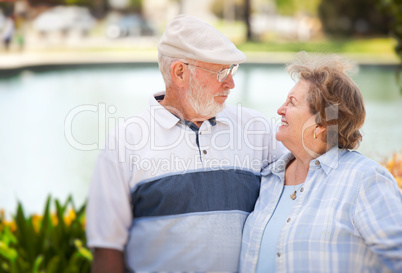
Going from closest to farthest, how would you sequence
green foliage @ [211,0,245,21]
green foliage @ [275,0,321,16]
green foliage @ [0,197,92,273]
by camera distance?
1. green foliage @ [0,197,92,273]
2. green foliage @ [275,0,321,16]
3. green foliage @ [211,0,245,21]

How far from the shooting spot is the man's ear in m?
2.11

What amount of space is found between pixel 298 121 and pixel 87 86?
37.9 feet

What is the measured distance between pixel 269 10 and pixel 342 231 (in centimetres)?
4004

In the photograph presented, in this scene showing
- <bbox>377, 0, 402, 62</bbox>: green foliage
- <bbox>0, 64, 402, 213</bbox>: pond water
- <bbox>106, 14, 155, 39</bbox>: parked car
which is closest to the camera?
<bbox>377, 0, 402, 62</bbox>: green foliage

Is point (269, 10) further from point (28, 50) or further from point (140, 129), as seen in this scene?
point (140, 129)

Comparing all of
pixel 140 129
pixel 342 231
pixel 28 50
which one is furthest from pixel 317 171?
pixel 28 50

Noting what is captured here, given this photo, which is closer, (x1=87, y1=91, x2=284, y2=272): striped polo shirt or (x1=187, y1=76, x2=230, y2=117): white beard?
(x1=87, y1=91, x2=284, y2=272): striped polo shirt

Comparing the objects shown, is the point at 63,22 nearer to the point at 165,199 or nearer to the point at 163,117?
the point at 163,117

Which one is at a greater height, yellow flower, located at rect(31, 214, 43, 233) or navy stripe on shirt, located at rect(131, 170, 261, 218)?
navy stripe on shirt, located at rect(131, 170, 261, 218)

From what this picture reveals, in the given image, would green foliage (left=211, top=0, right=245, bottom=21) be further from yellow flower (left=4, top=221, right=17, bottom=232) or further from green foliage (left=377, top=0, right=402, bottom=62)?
yellow flower (left=4, top=221, right=17, bottom=232)

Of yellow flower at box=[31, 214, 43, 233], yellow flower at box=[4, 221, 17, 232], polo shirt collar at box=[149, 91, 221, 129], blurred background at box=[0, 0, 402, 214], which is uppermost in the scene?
polo shirt collar at box=[149, 91, 221, 129]

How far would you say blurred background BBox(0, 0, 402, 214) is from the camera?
21.5 feet

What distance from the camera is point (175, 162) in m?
2.03

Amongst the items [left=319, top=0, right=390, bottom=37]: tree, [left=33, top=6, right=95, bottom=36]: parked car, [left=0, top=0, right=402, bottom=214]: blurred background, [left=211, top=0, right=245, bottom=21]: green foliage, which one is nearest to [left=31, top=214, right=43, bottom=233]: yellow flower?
[left=0, top=0, right=402, bottom=214]: blurred background
